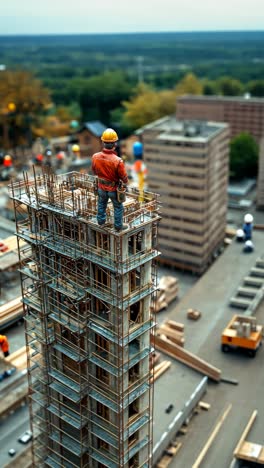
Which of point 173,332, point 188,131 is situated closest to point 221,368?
point 173,332

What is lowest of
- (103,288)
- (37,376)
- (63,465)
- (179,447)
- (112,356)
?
(179,447)

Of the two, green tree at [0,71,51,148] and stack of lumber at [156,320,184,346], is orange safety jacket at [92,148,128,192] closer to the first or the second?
stack of lumber at [156,320,184,346]

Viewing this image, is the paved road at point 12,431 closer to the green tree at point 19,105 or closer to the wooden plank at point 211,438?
the wooden plank at point 211,438

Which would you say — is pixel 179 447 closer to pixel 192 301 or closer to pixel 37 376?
pixel 37 376

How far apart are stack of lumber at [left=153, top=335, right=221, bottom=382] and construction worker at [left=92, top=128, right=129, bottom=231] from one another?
3155 centimetres

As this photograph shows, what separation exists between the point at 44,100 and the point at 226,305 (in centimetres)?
10254

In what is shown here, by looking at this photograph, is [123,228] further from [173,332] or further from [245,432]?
[173,332]

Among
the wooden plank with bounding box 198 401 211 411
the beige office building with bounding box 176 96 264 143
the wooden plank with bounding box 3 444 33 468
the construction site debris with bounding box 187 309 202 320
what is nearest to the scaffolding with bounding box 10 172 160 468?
the wooden plank with bounding box 3 444 33 468

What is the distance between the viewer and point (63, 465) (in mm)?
41438

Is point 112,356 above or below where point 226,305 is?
above

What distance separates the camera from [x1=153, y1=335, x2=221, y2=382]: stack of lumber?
59934mm

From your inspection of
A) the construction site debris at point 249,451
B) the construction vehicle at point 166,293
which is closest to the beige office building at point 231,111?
the construction vehicle at point 166,293

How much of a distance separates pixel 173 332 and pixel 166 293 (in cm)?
2064

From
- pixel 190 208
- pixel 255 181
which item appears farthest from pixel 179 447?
pixel 255 181
